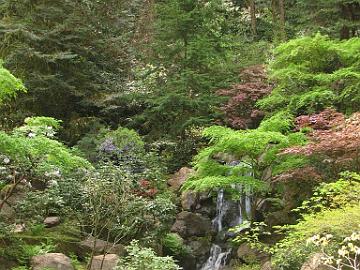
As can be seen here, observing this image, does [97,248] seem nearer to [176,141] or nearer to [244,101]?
[176,141]

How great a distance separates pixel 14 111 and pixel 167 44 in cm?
599

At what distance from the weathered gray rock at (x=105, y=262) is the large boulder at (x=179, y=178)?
4.10 metres

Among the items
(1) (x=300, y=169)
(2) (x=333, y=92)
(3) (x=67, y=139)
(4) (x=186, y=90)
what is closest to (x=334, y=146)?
(1) (x=300, y=169)

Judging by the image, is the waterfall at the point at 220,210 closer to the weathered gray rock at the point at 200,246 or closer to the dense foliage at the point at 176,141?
the dense foliage at the point at 176,141

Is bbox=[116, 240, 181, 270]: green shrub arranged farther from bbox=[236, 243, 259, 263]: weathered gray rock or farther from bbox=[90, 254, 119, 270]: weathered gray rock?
bbox=[236, 243, 259, 263]: weathered gray rock

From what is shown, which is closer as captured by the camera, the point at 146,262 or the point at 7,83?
the point at 7,83

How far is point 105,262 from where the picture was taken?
31.4ft

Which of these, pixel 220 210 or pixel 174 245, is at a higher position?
pixel 220 210

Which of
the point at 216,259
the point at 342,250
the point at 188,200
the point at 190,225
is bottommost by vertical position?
the point at 216,259

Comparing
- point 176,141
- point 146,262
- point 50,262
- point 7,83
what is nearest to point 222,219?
point 176,141

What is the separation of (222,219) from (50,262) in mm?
5498

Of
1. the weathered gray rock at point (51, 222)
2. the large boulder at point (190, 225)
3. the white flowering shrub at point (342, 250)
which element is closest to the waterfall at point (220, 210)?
the large boulder at point (190, 225)

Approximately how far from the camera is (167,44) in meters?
16.2

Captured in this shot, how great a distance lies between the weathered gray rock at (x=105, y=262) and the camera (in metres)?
9.48
